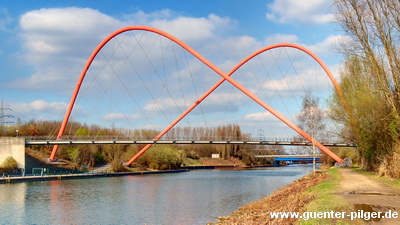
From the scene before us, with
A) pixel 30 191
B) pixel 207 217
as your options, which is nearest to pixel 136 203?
pixel 207 217

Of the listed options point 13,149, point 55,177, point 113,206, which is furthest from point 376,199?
point 13,149

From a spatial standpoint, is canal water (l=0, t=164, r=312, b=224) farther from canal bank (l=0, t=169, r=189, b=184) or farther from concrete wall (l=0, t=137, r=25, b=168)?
concrete wall (l=0, t=137, r=25, b=168)

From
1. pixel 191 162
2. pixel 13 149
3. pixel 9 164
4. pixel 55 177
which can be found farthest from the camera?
pixel 191 162

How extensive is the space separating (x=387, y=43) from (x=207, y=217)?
14142 mm

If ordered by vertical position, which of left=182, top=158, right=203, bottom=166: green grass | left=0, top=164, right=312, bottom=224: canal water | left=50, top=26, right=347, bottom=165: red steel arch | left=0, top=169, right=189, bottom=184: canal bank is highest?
left=50, top=26, right=347, bottom=165: red steel arch

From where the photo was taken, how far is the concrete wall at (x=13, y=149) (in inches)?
2154

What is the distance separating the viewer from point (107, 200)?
30844 mm

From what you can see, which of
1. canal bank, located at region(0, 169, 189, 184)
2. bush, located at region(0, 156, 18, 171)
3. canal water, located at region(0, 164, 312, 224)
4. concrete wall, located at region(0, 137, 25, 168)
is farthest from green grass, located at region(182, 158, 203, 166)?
canal water, located at region(0, 164, 312, 224)

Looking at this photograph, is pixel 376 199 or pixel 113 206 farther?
pixel 113 206

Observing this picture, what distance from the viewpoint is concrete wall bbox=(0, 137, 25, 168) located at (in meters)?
54.7

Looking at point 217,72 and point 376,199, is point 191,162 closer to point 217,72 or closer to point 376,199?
point 217,72

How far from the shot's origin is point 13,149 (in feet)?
181

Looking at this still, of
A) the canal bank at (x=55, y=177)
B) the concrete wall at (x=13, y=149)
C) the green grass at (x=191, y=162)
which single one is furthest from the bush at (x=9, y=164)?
the green grass at (x=191, y=162)

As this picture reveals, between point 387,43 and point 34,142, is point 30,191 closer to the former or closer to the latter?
point 34,142
